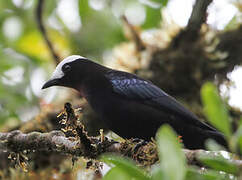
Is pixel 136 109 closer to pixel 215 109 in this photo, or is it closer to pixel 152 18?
pixel 215 109

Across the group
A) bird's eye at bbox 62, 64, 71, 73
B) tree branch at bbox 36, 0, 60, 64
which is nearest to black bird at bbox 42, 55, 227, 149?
bird's eye at bbox 62, 64, 71, 73

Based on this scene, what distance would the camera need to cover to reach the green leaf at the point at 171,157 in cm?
130

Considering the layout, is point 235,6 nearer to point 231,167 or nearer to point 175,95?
point 175,95

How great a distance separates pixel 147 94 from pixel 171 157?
8.67 ft

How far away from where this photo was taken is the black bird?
3668mm

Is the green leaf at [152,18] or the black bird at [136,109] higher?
the green leaf at [152,18]

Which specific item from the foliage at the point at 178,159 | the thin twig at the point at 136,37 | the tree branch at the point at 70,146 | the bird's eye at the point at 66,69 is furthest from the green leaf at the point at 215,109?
the thin twig at the point at 136,37

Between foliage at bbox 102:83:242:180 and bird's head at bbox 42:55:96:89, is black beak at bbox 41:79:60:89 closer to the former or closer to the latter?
bird's head at bbox 42:55:96:89

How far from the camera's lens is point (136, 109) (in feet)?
12.4

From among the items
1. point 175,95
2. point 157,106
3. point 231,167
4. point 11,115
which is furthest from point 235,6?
point 231,167

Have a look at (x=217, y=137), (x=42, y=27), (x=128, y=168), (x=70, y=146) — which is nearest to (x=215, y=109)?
(x=128, y=168)

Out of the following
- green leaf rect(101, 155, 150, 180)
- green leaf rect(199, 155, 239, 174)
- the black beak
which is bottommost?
green leaf rect(101, 155, 150, 180)

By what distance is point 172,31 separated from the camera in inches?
225

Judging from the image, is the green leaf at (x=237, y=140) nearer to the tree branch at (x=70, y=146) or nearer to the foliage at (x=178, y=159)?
the foliage at (x=178, y=159)
